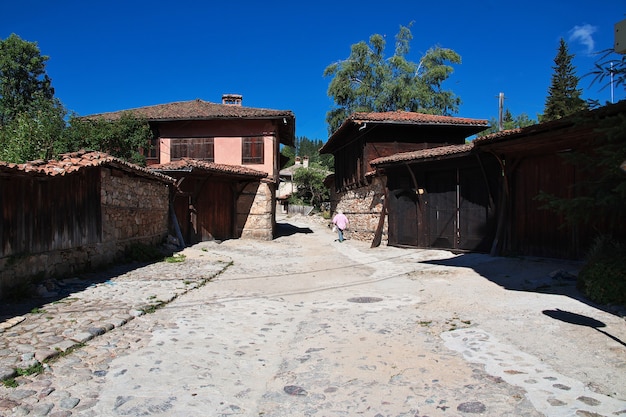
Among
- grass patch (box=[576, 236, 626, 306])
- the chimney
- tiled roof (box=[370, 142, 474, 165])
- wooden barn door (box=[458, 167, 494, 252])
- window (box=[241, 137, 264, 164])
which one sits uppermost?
the chimney

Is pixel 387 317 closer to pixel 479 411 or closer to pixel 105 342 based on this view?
pixel 479 411

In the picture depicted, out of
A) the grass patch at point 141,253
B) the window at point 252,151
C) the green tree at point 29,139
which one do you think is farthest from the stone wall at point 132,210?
the window at point 252,151

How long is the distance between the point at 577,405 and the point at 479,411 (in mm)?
723

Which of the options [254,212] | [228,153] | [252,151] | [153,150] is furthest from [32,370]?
[153,150]

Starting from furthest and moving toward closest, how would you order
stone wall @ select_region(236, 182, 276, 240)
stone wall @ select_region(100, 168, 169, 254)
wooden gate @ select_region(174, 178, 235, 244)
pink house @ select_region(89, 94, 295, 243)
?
stone wall @ select_region(236, 182, 276, 240), pink house @ select_region(89, 94, 295, 243), wooden gate @ select_region(174, 178, 235, 244), stone wall @ select_region(100, 168, 169, 254)

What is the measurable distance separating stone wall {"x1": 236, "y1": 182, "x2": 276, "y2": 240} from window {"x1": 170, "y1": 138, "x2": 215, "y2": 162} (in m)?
3.15

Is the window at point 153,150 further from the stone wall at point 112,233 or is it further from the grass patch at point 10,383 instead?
the grass patch at point 10,383

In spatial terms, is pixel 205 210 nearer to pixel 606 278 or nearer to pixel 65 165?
pixel 65 165

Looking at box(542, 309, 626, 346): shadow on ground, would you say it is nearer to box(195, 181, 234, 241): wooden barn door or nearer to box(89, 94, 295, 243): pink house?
box(89, 94, 295, 243): pink house

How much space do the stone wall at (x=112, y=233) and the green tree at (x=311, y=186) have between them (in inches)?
1013

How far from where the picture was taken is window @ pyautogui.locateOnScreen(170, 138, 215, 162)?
20.5 metres

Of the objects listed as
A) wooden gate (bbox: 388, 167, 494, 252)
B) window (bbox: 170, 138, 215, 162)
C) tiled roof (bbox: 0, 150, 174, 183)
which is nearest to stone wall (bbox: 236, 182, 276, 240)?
window (bbox: 170, 138, 215, 162)

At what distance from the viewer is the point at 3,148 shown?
12203 mm

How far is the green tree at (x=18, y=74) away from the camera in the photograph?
29750 millimetres
